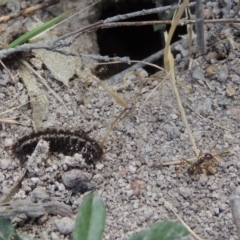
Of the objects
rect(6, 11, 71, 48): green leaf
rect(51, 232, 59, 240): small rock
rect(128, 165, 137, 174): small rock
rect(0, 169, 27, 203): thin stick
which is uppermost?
rect(6, 11, 71, 48): green leaf

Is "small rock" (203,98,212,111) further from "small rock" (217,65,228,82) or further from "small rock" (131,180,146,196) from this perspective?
"small rock" (131,180,146,196)

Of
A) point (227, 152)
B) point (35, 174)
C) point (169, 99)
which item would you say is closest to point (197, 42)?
point (169, 99)

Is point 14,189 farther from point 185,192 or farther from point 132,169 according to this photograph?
point 185,192

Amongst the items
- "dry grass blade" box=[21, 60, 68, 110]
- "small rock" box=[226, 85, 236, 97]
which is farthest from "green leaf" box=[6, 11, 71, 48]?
"small rock" box=[226, 85, 236, 97]

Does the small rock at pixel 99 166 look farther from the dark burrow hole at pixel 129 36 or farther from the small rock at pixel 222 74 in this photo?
the dark burrow hole at pixel 129 36

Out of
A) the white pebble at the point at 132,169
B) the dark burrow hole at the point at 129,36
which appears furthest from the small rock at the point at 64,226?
the dark burrow hole at the point at 129,36

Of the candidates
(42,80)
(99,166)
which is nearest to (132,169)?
(99,166)

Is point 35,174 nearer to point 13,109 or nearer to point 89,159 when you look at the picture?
point 89,159

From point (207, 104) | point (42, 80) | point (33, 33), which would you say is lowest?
point (207, 104)
